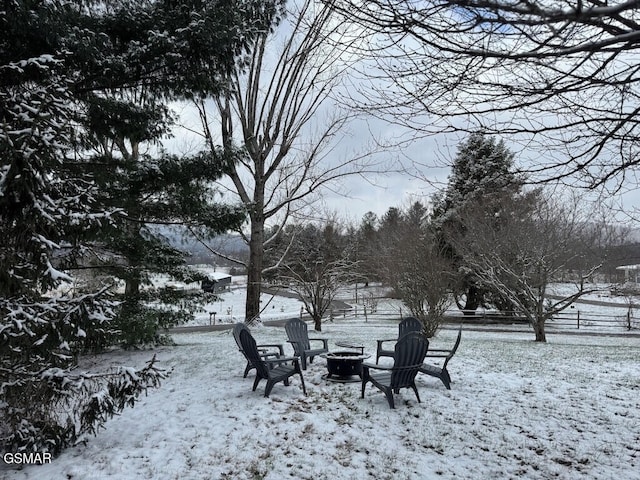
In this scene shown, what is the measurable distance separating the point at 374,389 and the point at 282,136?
10.3 m

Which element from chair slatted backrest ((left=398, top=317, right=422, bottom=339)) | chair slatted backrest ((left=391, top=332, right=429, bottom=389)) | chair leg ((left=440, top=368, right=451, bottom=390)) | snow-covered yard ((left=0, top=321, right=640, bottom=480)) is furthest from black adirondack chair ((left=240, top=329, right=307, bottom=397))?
chair slatted backrest ((left=398, top=317, right=422, bottom=339))

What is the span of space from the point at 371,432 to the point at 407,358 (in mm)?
1119

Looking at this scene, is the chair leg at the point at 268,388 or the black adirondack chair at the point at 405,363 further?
the chair leg at the point at 268,388

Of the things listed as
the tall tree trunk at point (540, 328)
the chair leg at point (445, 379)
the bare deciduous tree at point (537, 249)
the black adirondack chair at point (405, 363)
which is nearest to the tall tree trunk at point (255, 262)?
the bare deciduous tree at point (537, 249)

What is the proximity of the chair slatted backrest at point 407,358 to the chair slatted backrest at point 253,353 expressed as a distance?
1720 mm

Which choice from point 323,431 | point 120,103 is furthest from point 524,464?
point 120,103

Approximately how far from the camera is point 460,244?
15.7 m

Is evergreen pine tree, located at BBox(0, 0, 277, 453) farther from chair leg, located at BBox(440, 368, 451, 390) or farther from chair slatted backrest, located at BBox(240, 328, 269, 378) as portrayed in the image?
chair leg, located at BBox(440, 368, 451, 390)

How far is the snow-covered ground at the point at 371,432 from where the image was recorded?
10.8 feet

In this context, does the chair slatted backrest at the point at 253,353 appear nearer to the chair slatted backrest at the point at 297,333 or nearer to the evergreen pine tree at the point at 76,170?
the evergreen pine tree at the point at 76,170

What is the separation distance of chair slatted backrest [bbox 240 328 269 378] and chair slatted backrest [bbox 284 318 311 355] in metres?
1.54

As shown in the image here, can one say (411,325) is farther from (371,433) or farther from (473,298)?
(473,298)

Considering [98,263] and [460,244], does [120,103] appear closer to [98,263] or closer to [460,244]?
[98,263]

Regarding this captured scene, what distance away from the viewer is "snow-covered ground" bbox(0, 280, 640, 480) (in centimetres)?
329
